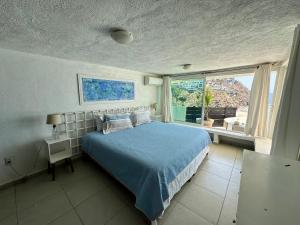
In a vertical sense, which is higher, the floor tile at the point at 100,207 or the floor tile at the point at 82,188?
the floor tile at the point at 82,188

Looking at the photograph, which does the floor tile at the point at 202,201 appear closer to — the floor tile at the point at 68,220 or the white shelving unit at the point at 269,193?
the white shelving unit at the point at 269,193

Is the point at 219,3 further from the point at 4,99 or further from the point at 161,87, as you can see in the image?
the point at 161,87

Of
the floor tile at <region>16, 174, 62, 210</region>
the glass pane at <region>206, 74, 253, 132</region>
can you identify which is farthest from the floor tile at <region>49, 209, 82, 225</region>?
the glass pane at <region>206, 74, 253, 132</region>

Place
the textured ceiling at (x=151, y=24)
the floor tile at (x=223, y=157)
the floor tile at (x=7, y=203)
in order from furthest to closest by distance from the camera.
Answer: the floor tile at (x=223, y=157) < the floor tile at (x=7, y=203) < the textured ceiling at (x=151, y=24)

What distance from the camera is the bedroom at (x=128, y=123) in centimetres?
108

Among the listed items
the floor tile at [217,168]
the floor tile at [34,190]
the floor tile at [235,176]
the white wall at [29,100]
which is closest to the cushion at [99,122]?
the white wall at [29,100]

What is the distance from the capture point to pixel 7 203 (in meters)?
1.74

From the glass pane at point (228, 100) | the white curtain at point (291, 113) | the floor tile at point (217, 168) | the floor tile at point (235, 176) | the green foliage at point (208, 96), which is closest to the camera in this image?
the white curtain at point (291, 113)

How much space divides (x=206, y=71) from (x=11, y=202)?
16.2 feet

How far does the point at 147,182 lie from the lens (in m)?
1.42

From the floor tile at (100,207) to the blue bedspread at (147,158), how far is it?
32 centimetres

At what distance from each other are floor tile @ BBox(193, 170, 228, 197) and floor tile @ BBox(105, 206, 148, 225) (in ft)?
3.58

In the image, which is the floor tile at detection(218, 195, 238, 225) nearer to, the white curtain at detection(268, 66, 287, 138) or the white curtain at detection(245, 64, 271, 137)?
the white curtain at detection(245, 64, 271, 137)

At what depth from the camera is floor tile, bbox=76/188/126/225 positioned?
1.54 metres
